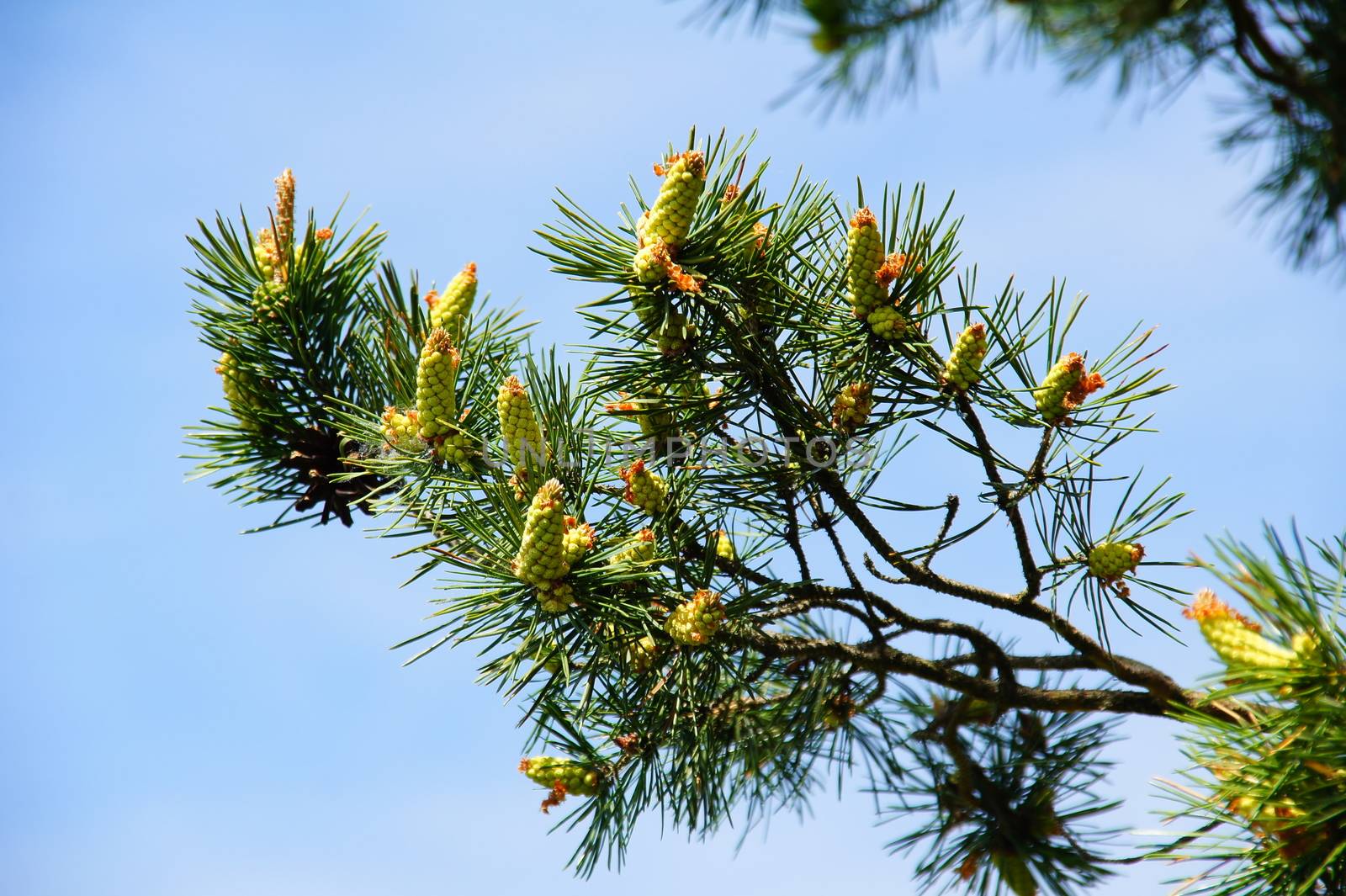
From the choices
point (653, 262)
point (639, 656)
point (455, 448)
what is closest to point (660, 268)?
point (653, 262)

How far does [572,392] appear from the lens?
127cm

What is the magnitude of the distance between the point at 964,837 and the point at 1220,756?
349 mm

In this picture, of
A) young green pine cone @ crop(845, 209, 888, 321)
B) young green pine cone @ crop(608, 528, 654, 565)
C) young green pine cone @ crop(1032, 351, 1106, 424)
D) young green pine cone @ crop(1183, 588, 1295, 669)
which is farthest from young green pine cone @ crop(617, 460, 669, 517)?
young green pine cone @ crop(1183, 588, 1295, 669)

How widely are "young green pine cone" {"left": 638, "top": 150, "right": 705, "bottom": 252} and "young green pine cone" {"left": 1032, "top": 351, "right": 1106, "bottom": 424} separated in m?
0.39

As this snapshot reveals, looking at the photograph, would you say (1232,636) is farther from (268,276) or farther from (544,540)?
(268,276)

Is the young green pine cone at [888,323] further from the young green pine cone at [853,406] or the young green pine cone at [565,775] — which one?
the young green pine cone at [565,775]

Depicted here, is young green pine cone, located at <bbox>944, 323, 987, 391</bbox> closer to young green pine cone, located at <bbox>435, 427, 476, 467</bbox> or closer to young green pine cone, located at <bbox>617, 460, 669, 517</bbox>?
young green pine cone, located at <bbox>617, 460, 669, 517</bbox>

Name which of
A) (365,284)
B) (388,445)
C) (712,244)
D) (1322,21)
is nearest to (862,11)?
(1322,21)

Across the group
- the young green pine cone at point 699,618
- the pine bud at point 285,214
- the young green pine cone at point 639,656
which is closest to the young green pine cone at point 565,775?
the young green pine cone at point 639,656

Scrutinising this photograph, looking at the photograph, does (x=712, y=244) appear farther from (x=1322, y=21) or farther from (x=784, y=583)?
(x=1322, y=21)

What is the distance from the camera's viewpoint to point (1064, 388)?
3.78 ft

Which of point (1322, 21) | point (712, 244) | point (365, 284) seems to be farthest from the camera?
point (365, 284)

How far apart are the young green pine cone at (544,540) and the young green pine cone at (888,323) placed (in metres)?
0.37

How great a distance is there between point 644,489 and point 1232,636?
22.0 inches
